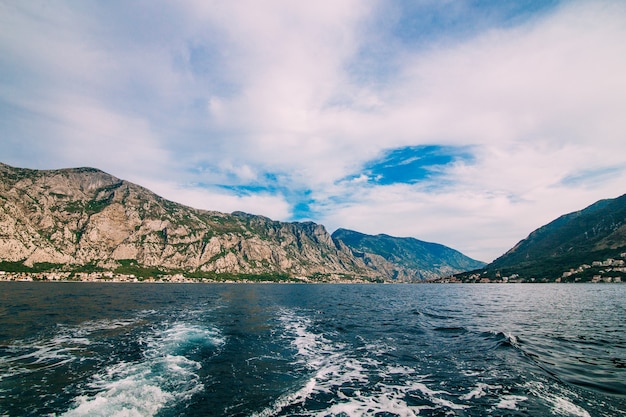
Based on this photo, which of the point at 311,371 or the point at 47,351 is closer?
the point at 311,371

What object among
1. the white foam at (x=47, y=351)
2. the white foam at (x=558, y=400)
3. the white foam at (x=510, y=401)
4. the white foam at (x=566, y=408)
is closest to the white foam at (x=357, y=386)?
the white foam at (x=510, y=401)

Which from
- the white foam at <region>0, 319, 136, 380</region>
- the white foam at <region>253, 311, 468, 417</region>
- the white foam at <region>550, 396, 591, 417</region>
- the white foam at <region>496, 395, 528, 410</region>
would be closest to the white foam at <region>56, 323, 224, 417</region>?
the white foam at <region>0, 319, 136, 380</region>

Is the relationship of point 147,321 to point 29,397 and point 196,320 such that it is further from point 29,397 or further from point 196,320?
point 29,397

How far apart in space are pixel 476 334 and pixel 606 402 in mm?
22682

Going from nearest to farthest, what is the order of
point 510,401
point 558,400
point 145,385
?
point 558,400 → point 510,401 → point 145,385

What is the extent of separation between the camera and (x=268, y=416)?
1619 cm

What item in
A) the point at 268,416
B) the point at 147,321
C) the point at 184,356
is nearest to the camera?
the point at 268,416

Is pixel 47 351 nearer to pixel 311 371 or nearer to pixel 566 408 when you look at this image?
pixel 311 371

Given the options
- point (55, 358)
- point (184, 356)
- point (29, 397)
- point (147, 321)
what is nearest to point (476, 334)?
point (184, 356)

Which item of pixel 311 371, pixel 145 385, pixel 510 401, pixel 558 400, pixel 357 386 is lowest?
pixel 311 371

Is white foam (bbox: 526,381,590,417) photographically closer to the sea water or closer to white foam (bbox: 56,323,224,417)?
the sea water

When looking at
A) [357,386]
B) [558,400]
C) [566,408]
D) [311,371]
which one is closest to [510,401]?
[566,408]

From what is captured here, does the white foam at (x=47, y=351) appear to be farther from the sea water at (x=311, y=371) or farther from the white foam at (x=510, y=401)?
the white foam at (x=510, y=401)

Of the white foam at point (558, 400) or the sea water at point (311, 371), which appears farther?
the sea water at point (311, 371)
